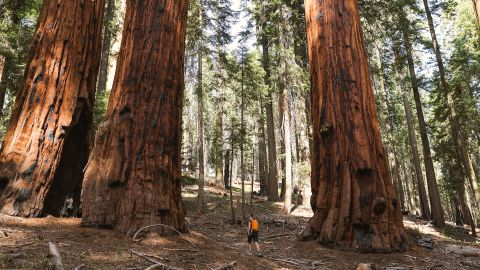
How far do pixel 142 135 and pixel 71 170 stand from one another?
2097 mm

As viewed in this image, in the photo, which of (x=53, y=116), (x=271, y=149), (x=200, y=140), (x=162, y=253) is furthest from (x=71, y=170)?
(x=271, y=149)

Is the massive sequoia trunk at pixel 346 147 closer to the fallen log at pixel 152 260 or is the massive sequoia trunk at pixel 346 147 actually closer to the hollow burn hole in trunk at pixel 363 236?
the hollow burn hole in trunk at pixel 363 236

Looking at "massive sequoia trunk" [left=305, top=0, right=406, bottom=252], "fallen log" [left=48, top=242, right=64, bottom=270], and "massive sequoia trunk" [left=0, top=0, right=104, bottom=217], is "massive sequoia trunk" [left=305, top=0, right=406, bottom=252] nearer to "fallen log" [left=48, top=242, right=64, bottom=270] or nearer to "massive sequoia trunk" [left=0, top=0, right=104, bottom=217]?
"massive sequoia trunk" [left=0, top=0, right=104, bottom=217]

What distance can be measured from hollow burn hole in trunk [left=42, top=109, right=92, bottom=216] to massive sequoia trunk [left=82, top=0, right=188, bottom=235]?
1219 mm

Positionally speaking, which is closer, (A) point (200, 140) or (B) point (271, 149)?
(A) point (200, 140)

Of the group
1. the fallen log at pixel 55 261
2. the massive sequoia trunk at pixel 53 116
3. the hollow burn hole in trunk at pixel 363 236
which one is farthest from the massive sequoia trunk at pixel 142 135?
the hollow burn hole in trunk at pixel 363 236

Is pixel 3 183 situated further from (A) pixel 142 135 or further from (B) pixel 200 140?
(B) pixel 200 140

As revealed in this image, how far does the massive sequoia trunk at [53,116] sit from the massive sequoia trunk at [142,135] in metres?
0.97

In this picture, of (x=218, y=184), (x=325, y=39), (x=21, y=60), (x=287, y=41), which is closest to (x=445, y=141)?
(x=287, y=41)

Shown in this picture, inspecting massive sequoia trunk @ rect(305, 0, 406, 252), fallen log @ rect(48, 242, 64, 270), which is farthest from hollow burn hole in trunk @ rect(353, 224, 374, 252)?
fallen log @ rect(48, 242, 64, 270)

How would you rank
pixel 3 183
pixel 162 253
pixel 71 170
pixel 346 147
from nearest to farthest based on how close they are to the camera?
1. pixel 162 253
2. pixel 3 183
3. pixel 71 170
4. pixel 346 147

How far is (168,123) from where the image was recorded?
5367 millimetres

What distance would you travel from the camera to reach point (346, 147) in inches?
262

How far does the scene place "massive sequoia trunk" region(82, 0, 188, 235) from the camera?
481 cm
